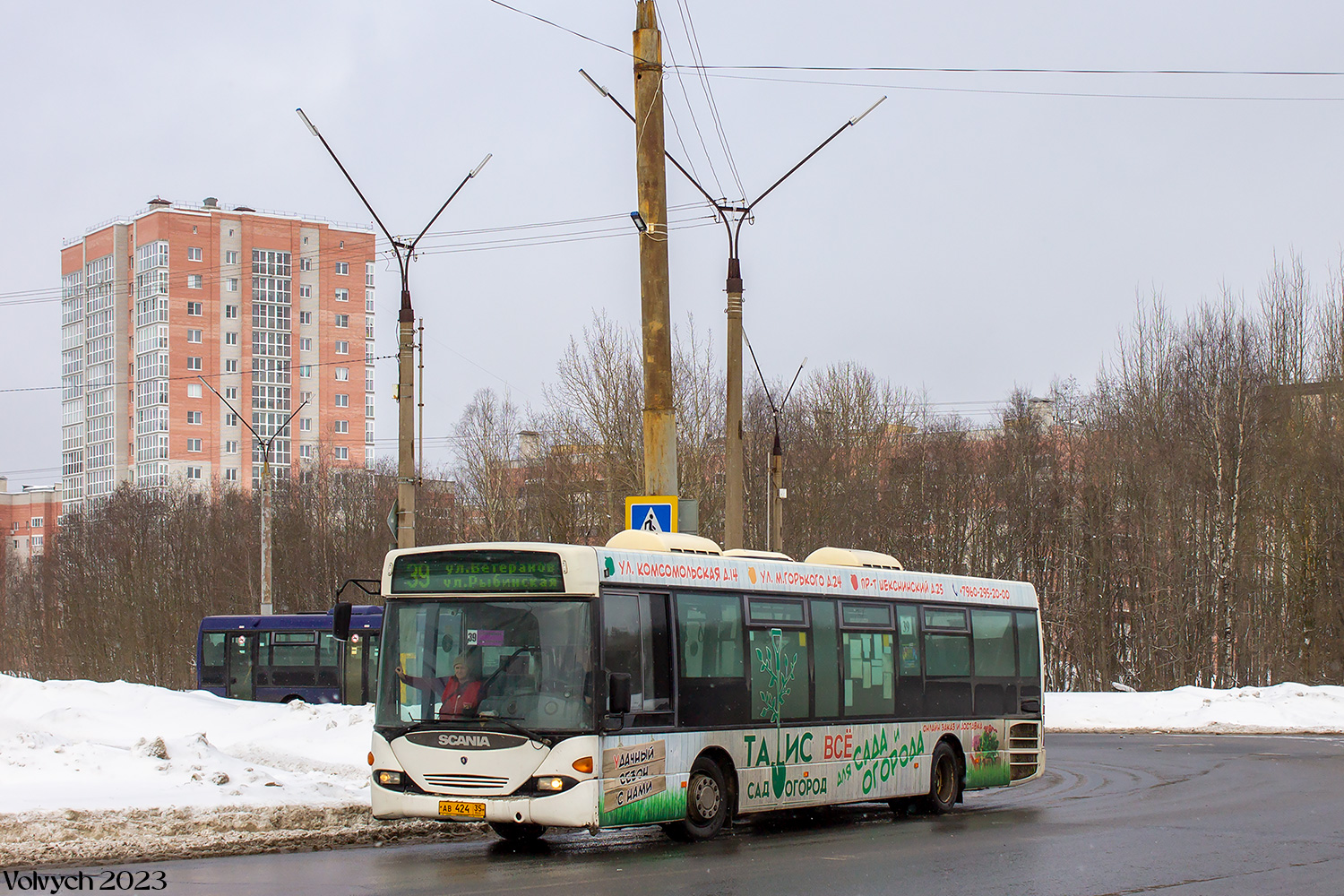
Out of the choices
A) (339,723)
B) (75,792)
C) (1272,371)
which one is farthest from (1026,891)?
(1272,371)

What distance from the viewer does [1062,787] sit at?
1948cm

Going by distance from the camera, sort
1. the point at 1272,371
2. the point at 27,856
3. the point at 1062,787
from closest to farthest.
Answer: the point at 27,856, the point at 1062,787, the point at 1272,371

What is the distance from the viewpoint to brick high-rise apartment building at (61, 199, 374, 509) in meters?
119

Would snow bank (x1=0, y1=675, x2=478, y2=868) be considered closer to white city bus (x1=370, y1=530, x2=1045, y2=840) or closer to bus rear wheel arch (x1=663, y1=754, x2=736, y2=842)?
white city bus (x1=370, y1=530, x2=1045, y2=840)

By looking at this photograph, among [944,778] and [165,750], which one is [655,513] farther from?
[165,750]

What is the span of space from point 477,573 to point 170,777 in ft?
15.5

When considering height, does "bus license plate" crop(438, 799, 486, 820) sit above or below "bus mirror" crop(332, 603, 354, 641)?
below

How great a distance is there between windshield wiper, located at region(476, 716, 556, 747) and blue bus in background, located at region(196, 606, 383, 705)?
85.9 feet

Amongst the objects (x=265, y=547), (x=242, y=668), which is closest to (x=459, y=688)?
(x=242, y=668)

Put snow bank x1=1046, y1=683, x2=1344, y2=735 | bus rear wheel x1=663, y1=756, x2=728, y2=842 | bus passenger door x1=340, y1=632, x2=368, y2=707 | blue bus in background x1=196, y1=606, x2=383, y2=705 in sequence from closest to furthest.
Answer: bus rear wheel x1=663, y1=756, x2=728, y2=842 < snow bank x1=1046, y1=683, x2=1344, y2=735 < bus passenger door x1=340, y1=632, x2=368, y2=707 < blue bus in background x1=196, y1=606, x2=383, y2=705

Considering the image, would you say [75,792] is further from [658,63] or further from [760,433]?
[760,433]

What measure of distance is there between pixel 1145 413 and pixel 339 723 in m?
41.0

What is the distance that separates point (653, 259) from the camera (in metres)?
15.1

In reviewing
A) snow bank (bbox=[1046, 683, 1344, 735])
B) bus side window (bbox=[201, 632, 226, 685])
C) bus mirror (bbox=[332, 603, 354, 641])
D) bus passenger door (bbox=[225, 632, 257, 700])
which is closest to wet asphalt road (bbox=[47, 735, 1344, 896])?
bus mirror (bbox=[332, 603, 354, 641])
